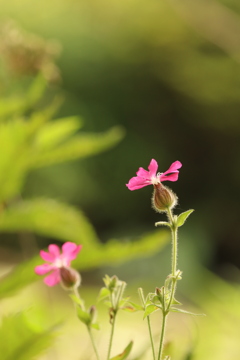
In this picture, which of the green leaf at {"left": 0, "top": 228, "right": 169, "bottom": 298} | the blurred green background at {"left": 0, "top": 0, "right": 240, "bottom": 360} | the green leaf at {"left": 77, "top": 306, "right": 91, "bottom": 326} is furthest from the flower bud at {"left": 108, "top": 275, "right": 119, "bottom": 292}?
the blurred green background at {"left": 0, "top": 0, "right": 240, "bottom": 360}

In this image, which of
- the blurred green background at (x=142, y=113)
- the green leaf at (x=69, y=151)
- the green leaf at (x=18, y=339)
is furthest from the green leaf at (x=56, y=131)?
the blurred green background at (x=142, y=113)

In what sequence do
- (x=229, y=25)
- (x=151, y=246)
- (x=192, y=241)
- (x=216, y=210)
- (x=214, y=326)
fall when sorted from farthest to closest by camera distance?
A: (x=216, y=210) → (x=192, y=241) → (x=229, y=25) → (x=214, y=326) → (x=151, y=246)

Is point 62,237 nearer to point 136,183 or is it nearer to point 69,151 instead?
point 69,151

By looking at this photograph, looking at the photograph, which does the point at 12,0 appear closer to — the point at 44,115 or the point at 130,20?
the point at 130,20

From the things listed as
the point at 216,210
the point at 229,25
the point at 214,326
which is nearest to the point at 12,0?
the point at 216,210

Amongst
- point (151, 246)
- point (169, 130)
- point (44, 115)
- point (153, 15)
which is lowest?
point (151, 246)

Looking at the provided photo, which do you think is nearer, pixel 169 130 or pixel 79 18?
pixel 79 18

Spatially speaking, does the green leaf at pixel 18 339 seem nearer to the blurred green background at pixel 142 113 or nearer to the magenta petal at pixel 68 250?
the magenta petal at pixel 68 250
